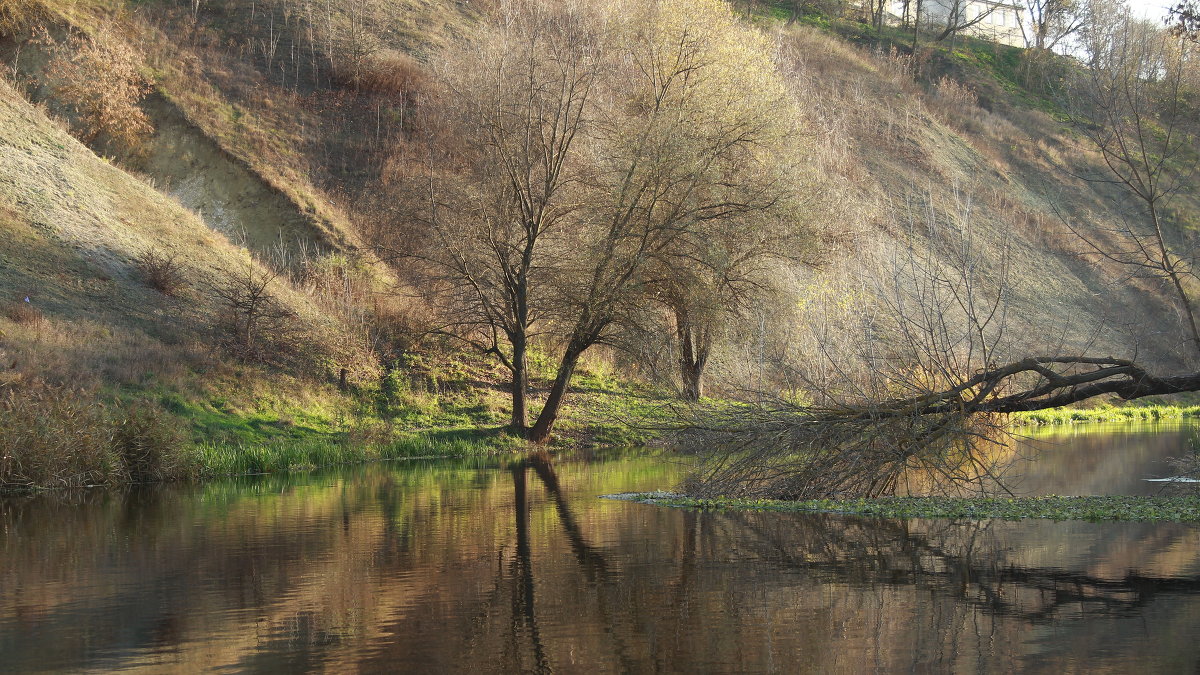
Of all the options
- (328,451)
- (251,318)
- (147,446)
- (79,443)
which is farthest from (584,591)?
(251,318)

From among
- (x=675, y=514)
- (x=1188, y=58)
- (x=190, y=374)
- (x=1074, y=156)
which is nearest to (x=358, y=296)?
(x=190, y=374)

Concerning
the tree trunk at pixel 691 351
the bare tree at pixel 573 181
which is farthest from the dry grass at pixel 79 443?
the tree trunk at pixel 691 351

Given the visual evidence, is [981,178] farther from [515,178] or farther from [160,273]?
[160,273]

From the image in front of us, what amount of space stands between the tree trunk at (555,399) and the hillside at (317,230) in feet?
4.63

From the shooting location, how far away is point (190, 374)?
29953mm

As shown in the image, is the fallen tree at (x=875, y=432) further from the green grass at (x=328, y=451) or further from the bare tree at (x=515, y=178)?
the bare tree at (x=515, y=178)

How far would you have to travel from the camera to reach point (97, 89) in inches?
1729

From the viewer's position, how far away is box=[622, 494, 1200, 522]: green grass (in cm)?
1438

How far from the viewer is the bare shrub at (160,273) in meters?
34.2

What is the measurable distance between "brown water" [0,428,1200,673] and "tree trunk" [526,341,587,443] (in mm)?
14802

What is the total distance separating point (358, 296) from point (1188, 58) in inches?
1140

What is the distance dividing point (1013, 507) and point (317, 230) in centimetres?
3419

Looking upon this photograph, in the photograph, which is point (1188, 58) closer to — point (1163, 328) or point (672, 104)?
point (672, 104)

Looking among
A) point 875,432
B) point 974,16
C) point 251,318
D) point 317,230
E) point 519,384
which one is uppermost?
point 974,16
